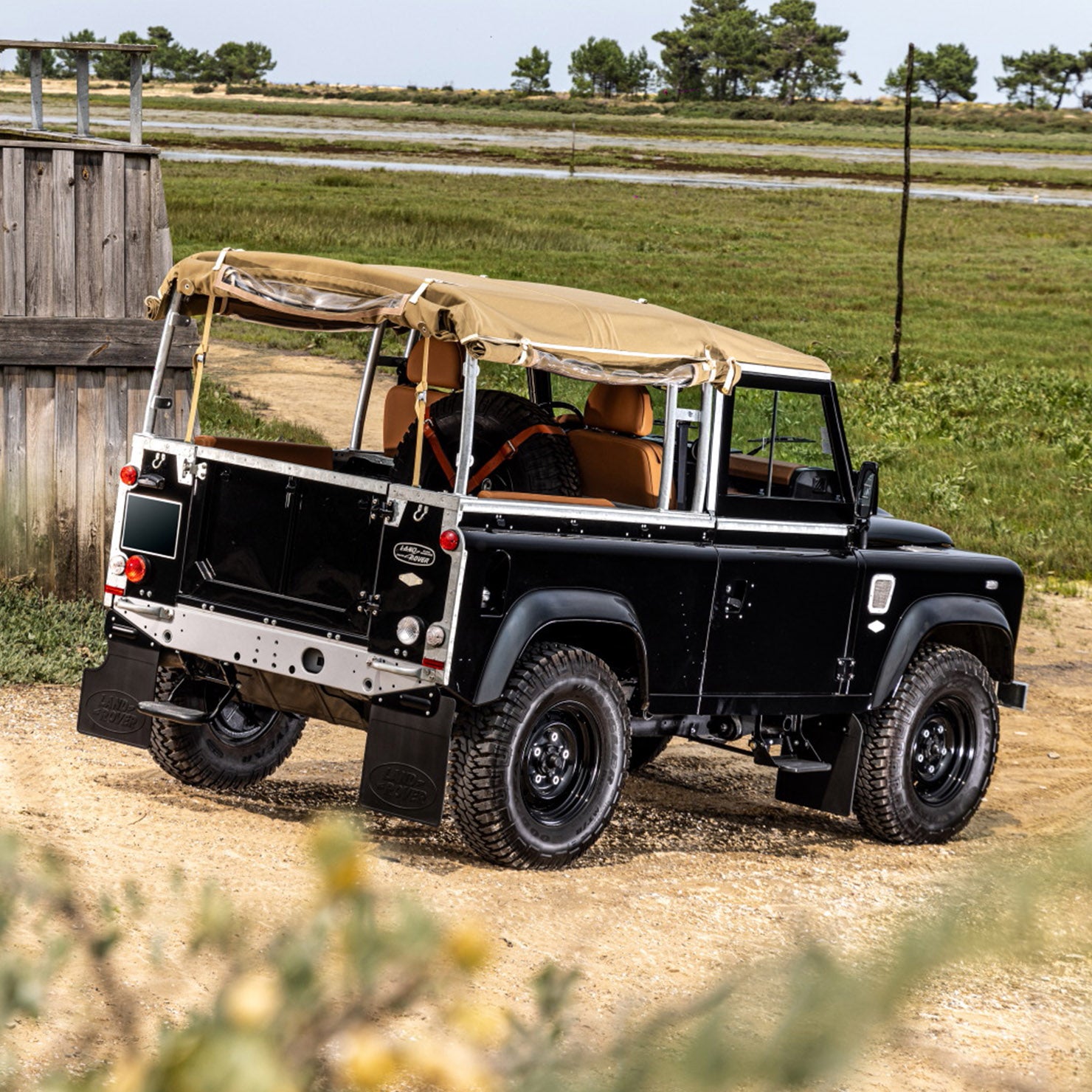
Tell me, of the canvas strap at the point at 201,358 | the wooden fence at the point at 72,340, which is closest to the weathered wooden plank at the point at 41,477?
the wooden fence at the point at 72,340

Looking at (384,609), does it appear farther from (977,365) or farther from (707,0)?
(707,0)

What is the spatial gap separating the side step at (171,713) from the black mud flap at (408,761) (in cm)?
94

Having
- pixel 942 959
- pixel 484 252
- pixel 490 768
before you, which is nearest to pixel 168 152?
pixel 484 252

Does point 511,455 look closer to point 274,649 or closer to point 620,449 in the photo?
point 620,449

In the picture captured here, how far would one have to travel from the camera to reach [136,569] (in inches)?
269

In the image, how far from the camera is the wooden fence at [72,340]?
9602 mm

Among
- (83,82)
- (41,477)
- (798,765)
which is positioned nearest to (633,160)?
(83,82)

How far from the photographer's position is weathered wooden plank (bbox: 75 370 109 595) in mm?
9859

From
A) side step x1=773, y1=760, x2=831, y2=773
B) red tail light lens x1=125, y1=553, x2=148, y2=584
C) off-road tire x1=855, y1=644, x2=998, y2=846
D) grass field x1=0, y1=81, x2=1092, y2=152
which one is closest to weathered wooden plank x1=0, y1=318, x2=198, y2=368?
red tail light lens x1=125, y1=553, x2=148, y2=584

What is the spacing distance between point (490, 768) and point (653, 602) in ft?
3.49

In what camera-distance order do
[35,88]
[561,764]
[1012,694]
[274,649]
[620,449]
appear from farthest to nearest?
[35,88], [1012,694], [620,449], [561,764], [274,649]

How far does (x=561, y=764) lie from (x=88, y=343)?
15.4ft

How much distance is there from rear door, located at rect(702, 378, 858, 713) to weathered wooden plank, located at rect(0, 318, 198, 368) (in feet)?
12.8

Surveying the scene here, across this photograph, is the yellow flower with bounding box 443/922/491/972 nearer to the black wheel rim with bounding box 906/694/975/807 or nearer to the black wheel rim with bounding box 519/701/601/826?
the black wheel rim with bounding box 519/701/601/826
